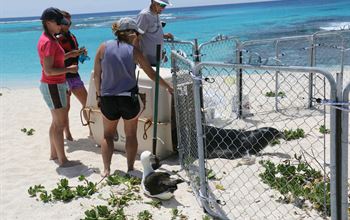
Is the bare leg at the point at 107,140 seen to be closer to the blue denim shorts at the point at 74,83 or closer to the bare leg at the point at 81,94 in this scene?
the bare leg at the point at 81,94

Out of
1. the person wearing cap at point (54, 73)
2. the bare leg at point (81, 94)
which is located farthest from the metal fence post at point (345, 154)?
the bare leg at point (81, 94)

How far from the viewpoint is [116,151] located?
6.06m

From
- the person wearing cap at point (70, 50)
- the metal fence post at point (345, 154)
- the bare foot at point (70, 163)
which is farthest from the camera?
the person wearing cap at point (70, 50)

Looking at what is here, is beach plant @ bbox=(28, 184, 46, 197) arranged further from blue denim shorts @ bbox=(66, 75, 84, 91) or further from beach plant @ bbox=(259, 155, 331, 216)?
beach plant @ bbox=(259, 155, 331, 216)

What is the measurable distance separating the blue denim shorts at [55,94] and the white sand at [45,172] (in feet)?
2.92

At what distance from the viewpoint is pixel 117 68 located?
4.62 m

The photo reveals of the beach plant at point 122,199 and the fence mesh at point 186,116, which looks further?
the fence mesh at point 186,116

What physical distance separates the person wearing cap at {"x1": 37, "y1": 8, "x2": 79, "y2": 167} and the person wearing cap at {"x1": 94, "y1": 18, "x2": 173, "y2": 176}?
0.48m

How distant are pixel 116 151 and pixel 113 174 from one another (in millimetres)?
981

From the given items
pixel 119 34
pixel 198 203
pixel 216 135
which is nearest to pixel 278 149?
pixel 216 135

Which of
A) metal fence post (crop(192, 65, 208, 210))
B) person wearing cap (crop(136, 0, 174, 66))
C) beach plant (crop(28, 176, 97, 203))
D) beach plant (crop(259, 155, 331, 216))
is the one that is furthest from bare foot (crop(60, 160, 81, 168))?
beach plant (crop(259, 155, 331, 216))

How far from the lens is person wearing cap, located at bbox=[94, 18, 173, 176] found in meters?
4.58

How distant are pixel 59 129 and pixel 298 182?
9.27ft

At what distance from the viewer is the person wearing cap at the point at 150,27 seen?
594 centimetres
